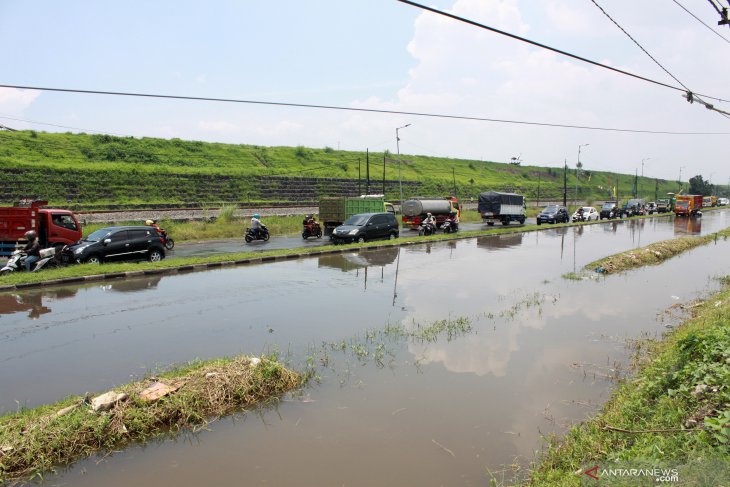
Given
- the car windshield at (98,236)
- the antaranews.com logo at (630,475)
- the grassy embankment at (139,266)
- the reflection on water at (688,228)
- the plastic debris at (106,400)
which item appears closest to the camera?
the antaranews.com logo at (630,475)

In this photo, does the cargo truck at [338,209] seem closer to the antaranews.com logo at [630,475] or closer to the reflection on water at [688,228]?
the reflection on water at [688,228]

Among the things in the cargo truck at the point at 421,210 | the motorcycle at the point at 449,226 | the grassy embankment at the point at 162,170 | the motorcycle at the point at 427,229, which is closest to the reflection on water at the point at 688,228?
the motorcycle at the point at 449,226

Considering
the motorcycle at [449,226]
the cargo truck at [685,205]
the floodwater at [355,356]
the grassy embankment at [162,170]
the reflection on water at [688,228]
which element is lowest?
the floodwater at [355,356]

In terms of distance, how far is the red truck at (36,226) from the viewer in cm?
1686

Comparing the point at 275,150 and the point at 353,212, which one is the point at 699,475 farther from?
the point at 275,150

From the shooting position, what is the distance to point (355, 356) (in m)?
8.35

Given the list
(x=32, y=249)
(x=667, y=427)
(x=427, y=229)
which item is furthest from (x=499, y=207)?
(x=667, y=427)

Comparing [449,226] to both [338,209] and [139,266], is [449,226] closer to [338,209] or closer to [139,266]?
[338,209]

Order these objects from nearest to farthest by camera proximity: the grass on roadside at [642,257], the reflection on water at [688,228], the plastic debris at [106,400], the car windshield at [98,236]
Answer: the plastic debris at [106,400]
the car windshield at [98,236]
the grass on roadside at [642,257]
the reflection on water at [688,228]

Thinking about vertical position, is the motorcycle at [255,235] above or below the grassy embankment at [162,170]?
below

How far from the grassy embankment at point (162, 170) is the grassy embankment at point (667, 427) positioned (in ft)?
127

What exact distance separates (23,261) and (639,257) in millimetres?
23744

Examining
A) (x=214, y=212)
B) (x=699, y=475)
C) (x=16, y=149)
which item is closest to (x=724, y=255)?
(x=699, y=475)

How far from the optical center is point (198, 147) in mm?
62406
